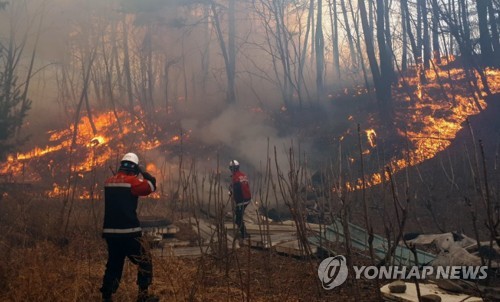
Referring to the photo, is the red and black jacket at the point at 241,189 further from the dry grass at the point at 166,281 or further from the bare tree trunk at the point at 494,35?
the bare tree trunk at the point at 494,35

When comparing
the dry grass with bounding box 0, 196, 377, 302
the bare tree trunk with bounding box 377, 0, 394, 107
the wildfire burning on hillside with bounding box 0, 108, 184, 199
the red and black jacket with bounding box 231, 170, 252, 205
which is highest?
the bare tree trunk with bounding box 377, 0, 394, 107

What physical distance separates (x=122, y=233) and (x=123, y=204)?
367 millimetres

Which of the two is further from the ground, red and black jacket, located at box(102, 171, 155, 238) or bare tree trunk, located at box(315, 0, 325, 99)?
bare tree trunk, located at box(315, 0, 325, 99)

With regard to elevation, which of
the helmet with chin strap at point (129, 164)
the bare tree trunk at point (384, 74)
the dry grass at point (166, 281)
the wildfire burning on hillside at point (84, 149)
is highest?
the bare tree trunk at point (384, 74)

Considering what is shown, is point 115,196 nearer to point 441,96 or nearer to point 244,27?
point 441,96

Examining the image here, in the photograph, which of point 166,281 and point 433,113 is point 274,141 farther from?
point 166,281

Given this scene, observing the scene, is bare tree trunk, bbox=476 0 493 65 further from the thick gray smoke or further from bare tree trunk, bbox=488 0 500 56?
the thick gray smoke

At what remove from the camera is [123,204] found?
5285 millimetres

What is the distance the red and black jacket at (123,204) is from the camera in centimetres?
522

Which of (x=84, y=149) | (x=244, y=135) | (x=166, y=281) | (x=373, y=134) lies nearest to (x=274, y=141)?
(x=244, y=135)

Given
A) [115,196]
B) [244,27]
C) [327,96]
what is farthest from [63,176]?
[244,27]

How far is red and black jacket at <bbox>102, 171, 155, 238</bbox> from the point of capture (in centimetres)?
522

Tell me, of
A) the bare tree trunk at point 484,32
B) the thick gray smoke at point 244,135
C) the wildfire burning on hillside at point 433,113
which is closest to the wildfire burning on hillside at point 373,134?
the wildfire burning on hillside at point 433,113

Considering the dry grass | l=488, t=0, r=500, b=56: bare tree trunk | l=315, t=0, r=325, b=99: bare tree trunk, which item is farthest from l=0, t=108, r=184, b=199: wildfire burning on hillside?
l=488, t=0, r=500, b=56: bare tree trunk
